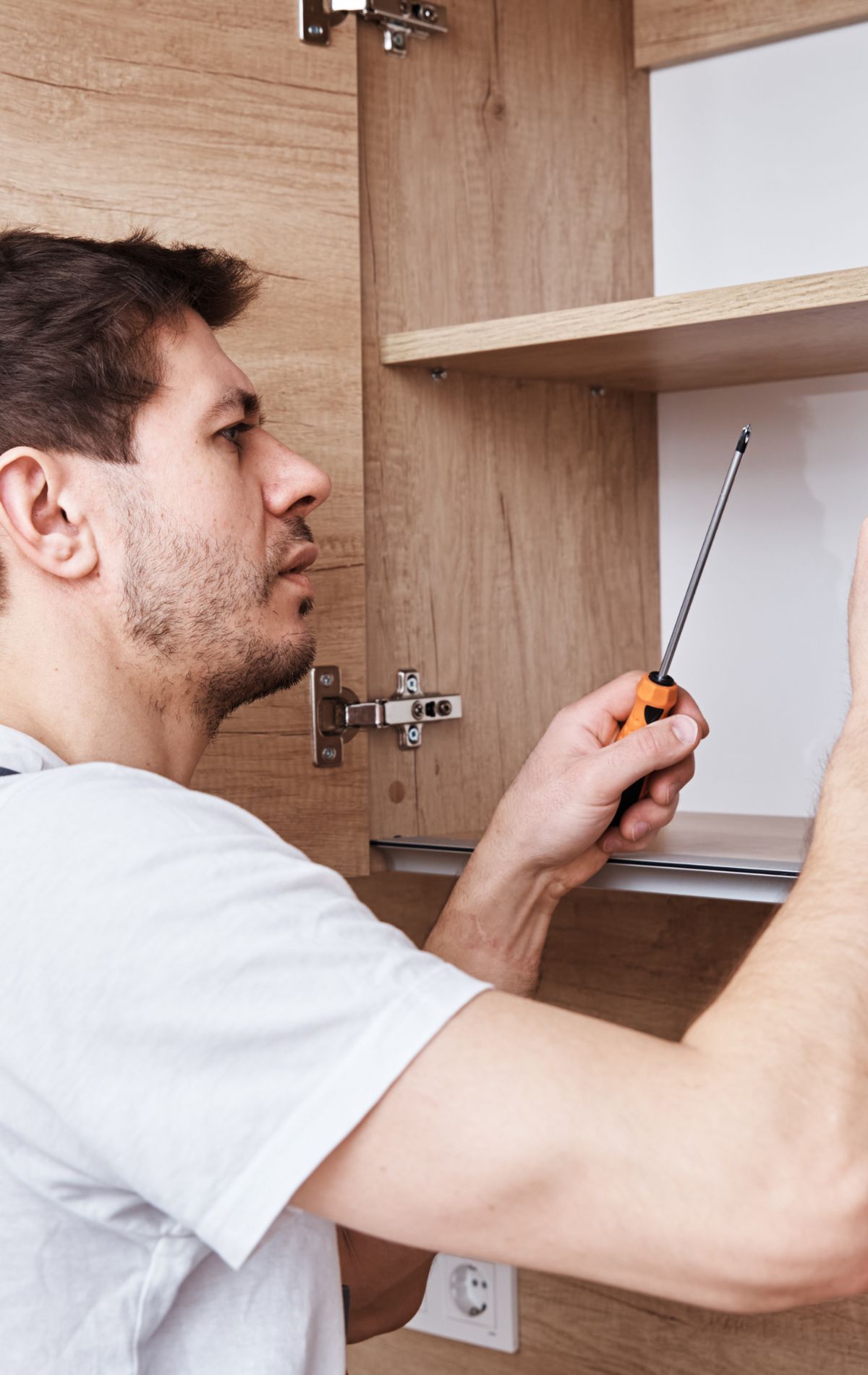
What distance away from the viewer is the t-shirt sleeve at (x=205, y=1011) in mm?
575

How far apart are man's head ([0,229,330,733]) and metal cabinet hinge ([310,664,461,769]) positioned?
15 cm

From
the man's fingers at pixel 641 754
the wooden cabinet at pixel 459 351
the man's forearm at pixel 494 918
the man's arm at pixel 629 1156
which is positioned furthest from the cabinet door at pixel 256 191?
the man's arm at pixel 629 1156

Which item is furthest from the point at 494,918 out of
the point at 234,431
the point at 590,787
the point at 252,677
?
the point at 234,431

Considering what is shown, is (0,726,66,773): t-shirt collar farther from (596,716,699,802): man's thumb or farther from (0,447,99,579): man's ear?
(596,716,699,802): man's thumb

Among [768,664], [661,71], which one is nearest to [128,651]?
[768,664]

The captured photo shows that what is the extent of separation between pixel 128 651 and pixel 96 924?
272mm

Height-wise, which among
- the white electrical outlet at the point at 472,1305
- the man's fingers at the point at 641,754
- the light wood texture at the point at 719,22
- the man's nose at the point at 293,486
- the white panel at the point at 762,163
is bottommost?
the white electrical outlet at the point at 472,1305

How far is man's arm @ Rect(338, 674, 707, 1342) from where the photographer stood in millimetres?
982

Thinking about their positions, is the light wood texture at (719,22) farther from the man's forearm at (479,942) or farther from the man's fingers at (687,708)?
the man's forearm at (479,942)

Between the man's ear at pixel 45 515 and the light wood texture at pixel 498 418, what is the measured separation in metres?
0.35

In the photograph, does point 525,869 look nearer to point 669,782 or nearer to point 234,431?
point 669,782

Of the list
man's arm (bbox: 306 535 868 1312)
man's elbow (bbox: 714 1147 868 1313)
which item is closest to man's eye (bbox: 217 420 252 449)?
man's arm (bbox: 306 535 868 1312)

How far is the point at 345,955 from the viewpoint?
60 centimetres

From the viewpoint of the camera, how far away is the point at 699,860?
954 millimetres
